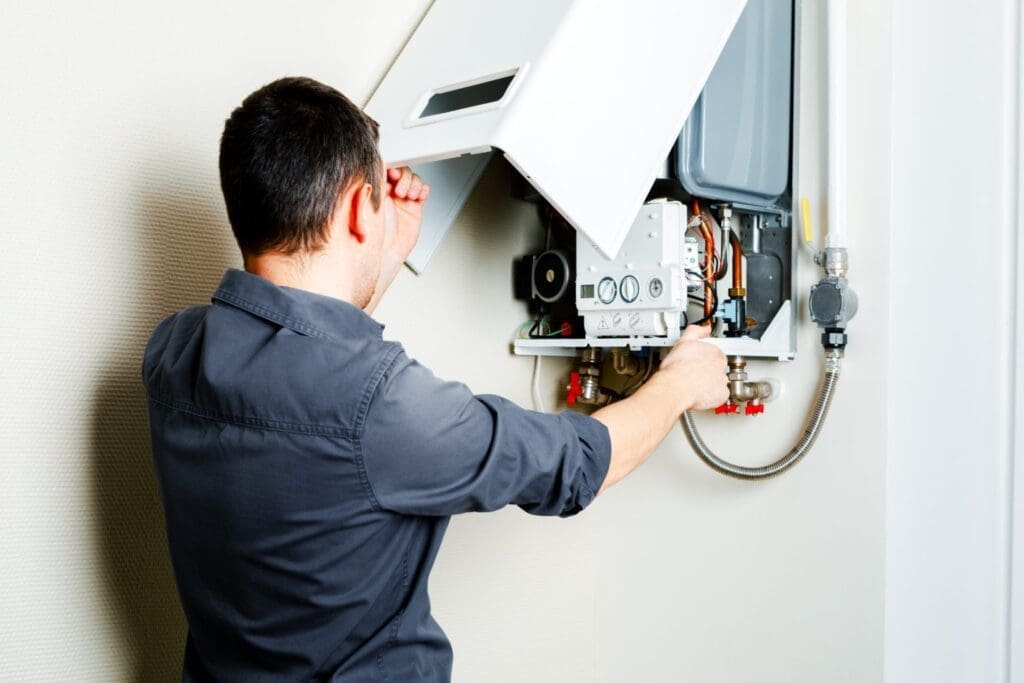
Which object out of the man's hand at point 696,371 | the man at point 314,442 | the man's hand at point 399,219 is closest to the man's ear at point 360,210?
the man at point 314,442

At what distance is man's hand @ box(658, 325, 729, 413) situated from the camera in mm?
1221

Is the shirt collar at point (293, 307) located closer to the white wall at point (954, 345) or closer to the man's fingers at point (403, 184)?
the man's fingers at point (403, 184)

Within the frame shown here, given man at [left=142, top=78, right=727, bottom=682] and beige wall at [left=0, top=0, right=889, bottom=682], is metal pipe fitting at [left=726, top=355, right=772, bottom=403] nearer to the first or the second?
beige wall at [left=0, top=0, right=889, bottom=682]

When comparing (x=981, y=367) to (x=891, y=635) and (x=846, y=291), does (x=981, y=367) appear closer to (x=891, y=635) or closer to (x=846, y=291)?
(x=846, y=291)

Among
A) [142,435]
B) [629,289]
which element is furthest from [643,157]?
[142,435]

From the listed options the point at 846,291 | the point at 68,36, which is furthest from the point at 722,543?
the point at 68,36

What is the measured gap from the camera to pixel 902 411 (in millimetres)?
1327

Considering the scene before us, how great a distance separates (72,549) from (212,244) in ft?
1.47

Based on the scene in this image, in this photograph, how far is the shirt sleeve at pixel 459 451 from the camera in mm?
865

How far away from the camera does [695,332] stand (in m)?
1.31

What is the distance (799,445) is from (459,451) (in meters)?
0.70

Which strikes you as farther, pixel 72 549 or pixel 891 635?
pixel 891 635

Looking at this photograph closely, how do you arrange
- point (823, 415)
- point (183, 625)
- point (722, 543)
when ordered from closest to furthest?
point (183, 625) → point (823, 415) → point (722, 543)

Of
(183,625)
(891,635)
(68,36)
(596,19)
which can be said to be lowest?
(183,625)
